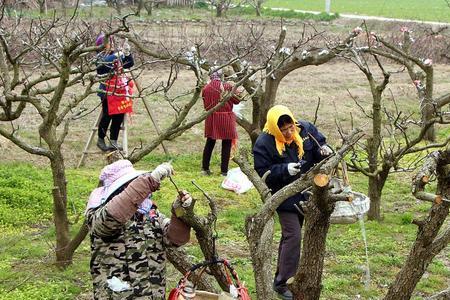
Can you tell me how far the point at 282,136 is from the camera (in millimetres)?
5254

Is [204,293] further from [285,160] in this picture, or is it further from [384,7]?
[384,7]

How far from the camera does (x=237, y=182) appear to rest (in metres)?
8.84

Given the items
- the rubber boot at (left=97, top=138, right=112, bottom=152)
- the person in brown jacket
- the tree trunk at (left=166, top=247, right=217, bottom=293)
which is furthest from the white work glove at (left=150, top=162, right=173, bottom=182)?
the rubber boot at (left=97, top=138, right=112, bottom=152)

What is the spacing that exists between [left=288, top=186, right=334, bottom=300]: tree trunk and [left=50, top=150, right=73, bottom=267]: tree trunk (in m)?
2.49

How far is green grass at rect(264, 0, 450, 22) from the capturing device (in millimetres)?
31375

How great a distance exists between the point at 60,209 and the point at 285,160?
6.03 ft

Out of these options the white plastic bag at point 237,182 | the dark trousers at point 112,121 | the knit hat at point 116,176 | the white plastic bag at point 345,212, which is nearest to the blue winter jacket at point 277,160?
the white plastic bag at point 345,212

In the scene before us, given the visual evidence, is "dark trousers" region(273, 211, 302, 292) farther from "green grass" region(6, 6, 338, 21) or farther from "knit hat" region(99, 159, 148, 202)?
"green grass" region(6, 6, 338, 21)

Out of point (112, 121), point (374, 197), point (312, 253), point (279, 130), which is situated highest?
point (279, 130)

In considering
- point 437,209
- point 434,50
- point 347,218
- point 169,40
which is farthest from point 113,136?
point 434,50

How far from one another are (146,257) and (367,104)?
11784 millimetres

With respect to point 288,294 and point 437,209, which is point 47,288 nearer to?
point 288,294

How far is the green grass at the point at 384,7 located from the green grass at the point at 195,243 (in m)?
21.7

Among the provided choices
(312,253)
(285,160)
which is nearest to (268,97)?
(285,160)
